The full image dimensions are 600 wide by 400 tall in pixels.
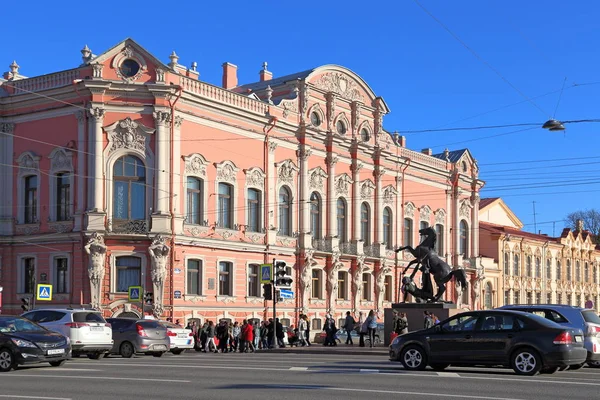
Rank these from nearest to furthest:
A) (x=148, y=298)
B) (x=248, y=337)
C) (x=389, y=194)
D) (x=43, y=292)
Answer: (x=248, y=337), (x=43, y=292), (x=148, y=298), (x=389, y=194)

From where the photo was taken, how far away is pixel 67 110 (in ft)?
142

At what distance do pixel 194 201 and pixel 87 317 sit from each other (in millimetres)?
18438

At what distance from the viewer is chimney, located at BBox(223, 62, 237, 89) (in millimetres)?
56094

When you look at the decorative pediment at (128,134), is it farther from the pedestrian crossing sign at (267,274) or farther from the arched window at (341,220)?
the arched window at (341,220)

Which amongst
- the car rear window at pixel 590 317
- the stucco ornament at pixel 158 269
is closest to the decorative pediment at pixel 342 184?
the stucco ornament at pixel 158 269

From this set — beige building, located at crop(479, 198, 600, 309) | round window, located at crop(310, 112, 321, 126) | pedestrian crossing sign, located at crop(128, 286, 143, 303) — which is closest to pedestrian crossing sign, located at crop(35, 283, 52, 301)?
pedestrian crossing sign, located at crop(128, 286, 143, 303)

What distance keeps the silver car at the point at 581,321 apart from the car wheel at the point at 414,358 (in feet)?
12.3

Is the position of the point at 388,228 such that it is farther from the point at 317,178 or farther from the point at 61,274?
the point at 61,274

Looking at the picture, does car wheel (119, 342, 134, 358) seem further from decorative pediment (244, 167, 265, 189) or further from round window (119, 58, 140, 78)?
decorative pediment (244, 167, 265, 189)

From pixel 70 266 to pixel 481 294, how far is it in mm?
37156

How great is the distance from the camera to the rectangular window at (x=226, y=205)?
47000 mm

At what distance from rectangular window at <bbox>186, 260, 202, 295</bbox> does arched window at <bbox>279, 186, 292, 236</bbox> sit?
7446 millimetres

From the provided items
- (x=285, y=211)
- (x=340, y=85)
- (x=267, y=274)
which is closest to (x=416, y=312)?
(x=267, y=274)

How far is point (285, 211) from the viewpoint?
51.4 m
